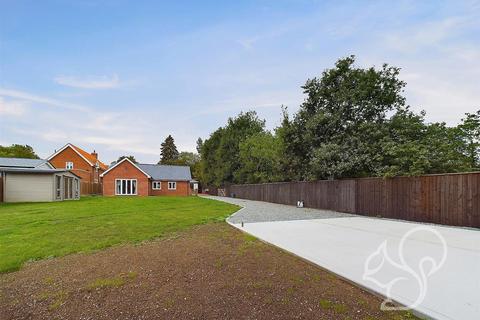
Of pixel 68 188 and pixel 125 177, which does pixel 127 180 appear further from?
pixel 68 188

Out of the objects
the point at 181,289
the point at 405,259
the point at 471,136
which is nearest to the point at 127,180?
the point at 471,136

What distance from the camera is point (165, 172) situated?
1559 inches

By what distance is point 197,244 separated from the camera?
6.47 meters

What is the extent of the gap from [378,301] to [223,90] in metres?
14.6

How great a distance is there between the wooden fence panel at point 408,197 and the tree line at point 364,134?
626 millimetres

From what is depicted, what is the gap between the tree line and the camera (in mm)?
13031

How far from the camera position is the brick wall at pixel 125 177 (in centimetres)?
3347

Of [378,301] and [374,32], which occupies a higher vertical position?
[374,32]

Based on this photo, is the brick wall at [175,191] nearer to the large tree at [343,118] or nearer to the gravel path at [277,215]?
the large tree at [343,118]

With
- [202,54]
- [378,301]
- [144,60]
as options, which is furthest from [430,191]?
[144,60]

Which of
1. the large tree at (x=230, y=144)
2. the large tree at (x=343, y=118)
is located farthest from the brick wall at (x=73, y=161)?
the large tree at (x=343, y=118)

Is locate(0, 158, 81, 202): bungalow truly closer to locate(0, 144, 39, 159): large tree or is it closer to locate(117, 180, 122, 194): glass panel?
locate(117, 180, 122, 194): glass panel

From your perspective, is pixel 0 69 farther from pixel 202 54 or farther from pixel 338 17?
pixel 338 17
